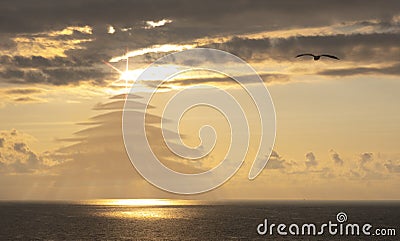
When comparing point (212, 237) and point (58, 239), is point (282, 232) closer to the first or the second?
point (212, 237)

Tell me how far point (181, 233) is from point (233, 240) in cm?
2587

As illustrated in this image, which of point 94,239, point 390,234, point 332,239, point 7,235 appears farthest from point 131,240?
point 390,234

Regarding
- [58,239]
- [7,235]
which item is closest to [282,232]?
[58,239]

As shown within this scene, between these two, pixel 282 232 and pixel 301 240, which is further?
pixel 282 232

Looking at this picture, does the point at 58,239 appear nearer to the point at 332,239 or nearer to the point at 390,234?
the point at 332,239

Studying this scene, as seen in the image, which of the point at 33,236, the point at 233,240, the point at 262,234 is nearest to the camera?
the point at 233,240

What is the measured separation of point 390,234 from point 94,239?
7908 cm

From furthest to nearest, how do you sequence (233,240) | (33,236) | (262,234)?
(262,234)
(33,236)
(233,240)

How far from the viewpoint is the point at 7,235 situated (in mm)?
175750

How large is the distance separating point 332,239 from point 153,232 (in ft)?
165

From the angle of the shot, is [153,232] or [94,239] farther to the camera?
[153,232]

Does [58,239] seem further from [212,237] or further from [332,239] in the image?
[332,239]

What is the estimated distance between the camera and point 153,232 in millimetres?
187125

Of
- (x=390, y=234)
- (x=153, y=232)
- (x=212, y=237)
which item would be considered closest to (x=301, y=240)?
(x=212, y=237)
